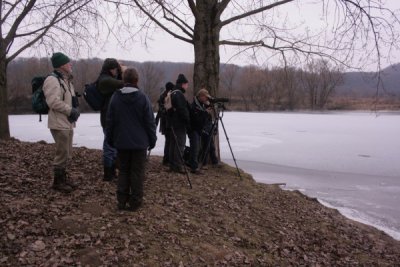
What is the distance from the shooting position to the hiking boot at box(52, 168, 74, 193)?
6.27 meters

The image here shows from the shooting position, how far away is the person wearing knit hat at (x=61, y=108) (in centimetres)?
590

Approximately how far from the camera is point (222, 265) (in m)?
5.18

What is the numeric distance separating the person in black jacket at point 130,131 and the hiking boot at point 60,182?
38.9 inches

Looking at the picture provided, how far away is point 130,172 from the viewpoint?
5.79m

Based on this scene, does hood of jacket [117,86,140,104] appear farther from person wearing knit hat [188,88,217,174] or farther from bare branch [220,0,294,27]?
bare branch [220,0,294,27]

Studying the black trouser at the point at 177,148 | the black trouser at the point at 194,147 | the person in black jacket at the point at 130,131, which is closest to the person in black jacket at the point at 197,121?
the black trouser at the point at 194,147

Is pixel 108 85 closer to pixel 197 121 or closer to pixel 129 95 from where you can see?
pixel 129 95

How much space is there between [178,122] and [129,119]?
9.18 feet

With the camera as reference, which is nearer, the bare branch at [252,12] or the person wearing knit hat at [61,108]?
the person wearing knit hat at [61,108]

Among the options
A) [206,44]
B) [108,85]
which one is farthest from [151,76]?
[108,85]

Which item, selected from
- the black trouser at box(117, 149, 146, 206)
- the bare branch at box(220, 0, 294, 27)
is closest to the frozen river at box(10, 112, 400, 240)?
the bare branch at box(220, 0, 294, 27)

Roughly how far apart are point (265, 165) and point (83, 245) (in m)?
12.2

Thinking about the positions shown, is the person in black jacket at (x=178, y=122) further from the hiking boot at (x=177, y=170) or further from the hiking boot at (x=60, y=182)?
the hiking boot at (x=60, y=182)

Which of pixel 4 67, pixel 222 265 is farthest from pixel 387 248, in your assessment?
pixel 4 67
